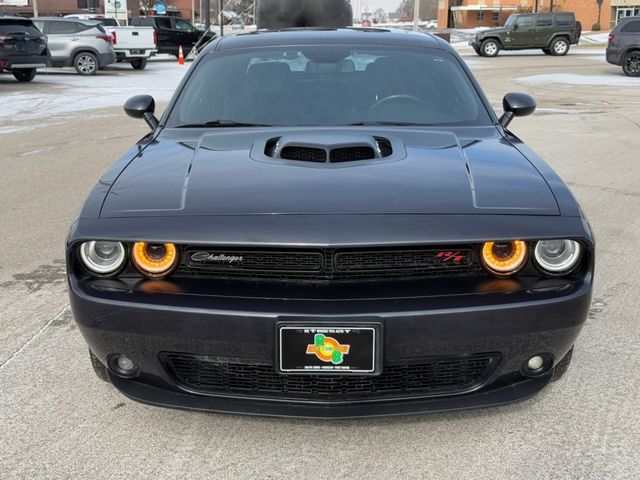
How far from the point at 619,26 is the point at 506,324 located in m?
22.0

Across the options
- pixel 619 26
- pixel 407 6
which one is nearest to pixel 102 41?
pixel 619 26

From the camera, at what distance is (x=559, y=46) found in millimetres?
33281

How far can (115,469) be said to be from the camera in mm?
2646

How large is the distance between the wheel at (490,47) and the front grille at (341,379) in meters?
32.5

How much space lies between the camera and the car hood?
8.72ft

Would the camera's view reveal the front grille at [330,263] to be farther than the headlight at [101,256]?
No

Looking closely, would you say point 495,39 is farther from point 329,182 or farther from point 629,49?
point 329,182

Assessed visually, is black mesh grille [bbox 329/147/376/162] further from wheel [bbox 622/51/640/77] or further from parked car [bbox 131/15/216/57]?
parked car [bbox 131/15/216/57]

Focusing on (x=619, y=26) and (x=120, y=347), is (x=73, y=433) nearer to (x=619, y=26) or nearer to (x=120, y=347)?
(x=120, y=347)

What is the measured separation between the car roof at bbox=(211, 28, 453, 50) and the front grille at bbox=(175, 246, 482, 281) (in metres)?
2.06

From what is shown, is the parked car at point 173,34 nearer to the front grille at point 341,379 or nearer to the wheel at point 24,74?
the wheel at point 24,74

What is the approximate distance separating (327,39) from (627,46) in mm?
20152

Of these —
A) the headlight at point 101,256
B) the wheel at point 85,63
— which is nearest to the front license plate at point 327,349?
the headlight at point 101,256

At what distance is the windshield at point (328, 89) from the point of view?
152 inches
